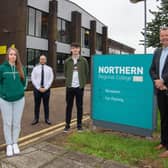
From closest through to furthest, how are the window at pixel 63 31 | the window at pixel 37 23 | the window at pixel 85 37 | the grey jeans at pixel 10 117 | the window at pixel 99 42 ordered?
the grey jeans at pixel 10 117 < the window at pixel 37 23 < the window at pixel 63 31 < the window at pixel 85 37 < the window at pixel 99 42

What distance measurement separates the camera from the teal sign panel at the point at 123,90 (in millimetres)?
5973

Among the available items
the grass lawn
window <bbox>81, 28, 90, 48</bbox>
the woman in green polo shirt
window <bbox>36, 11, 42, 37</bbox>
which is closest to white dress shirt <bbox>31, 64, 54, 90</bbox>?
the grass lawn

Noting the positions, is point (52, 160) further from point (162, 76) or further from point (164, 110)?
point (162, 76)

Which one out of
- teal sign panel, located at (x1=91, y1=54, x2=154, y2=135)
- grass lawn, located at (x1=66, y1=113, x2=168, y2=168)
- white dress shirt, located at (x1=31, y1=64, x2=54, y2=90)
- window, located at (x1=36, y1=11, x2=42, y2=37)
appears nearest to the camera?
grass lawn, located at (x1=66, y1=113, x2=168, y2=168)

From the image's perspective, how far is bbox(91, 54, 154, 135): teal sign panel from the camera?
5.97m

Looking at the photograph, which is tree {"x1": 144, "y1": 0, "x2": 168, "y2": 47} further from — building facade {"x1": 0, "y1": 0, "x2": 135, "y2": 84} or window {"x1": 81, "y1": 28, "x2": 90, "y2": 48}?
window {"x1": 81, "y1": 28, "x2": 90, "y2": 48}

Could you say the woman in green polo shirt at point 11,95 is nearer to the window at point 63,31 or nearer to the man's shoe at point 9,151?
the man's shoe at point 9,151

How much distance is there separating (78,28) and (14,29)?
10.6 metres

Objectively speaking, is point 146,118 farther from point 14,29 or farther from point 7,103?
point 14,29

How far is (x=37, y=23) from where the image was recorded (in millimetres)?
25125

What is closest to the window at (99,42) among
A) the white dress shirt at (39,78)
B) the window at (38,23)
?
the window at (38,23)

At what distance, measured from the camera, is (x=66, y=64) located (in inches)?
268

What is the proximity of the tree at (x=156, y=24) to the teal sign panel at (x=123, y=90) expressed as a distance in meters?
5.20

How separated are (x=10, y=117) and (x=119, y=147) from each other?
78.5 inches
